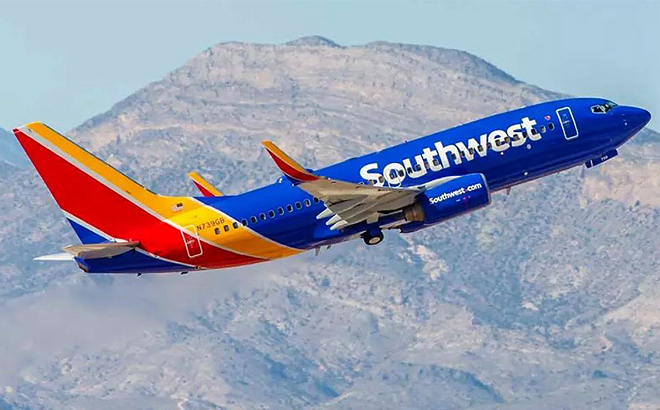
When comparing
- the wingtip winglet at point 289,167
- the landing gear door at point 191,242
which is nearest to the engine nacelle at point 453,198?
the wingtip winglet at point 289,167

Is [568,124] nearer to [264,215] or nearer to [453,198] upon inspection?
[453,198]

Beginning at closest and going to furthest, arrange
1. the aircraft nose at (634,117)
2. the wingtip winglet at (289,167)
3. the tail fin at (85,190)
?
1. the wingtip winglet at (289,167)
2. the tail fin at (85,190)
3. the aircraft nose at (634,117)

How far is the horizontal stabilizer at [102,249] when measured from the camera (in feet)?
396

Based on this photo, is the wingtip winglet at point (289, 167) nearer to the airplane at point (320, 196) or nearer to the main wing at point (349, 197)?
the main wing at point (349, 197)

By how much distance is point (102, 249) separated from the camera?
401 feet

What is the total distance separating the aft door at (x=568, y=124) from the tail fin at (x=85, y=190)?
1200 inches

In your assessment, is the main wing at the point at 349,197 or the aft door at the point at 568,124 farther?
the aft door at the point at 568,124

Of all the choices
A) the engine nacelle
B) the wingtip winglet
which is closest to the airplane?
the engine nacelle

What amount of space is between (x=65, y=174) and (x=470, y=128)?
30396mm

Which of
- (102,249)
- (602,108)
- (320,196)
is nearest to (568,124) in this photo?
(602,108)

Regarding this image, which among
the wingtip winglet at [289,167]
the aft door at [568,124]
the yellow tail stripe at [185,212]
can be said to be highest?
the aft door at [568,124]

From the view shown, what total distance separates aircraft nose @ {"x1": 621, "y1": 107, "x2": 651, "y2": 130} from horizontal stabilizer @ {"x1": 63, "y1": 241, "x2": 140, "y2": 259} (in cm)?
3814

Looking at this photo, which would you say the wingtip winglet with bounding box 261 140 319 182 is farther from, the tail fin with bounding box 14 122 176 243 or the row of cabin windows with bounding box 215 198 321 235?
the tail fin with bounding box 14 122 176 243

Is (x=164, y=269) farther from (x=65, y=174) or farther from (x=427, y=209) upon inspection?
(x=427, y=209)
